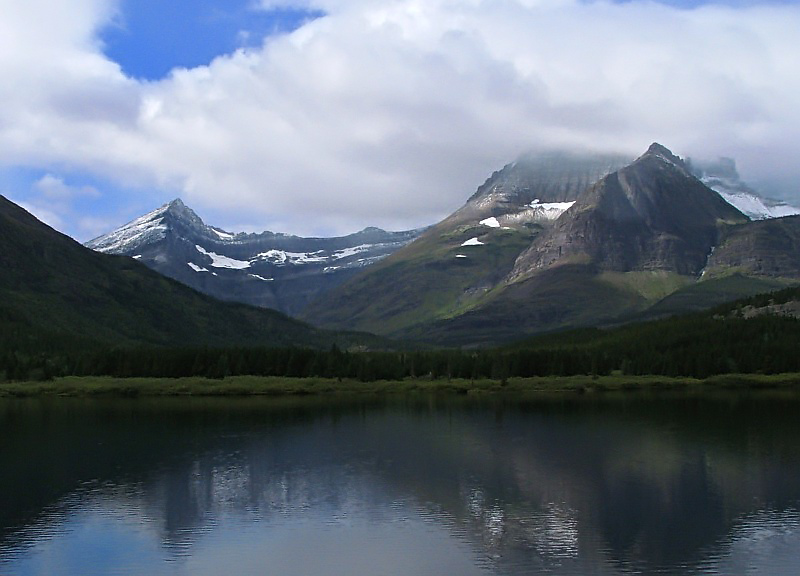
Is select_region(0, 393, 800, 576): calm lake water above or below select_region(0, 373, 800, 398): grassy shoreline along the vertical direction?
below

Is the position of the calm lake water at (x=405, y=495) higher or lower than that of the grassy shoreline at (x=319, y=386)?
lower

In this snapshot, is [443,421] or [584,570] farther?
[443,421]

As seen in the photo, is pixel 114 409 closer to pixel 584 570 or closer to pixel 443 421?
pixel 443 421

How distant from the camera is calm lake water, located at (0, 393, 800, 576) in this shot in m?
53.9

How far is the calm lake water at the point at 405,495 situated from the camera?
53.9 m

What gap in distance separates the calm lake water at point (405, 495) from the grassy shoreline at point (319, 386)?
2164 inches

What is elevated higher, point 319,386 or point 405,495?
point 319,386

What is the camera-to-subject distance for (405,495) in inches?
2874

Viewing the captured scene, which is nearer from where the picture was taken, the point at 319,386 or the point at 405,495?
the point at 405,495

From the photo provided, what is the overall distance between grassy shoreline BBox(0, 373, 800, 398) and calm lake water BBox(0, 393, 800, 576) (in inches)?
2164

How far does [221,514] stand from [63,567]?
Result: 15977 millimetres

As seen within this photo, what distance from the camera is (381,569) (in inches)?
2035

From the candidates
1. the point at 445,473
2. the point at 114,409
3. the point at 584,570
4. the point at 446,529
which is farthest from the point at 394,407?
the point at 584,570

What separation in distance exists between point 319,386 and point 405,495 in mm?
124242
